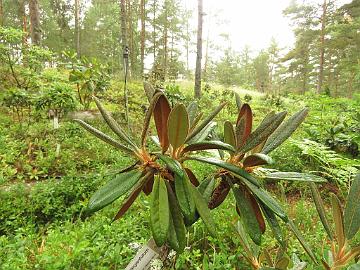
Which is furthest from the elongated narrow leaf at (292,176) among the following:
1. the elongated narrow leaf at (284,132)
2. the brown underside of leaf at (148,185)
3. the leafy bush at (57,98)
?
the leafy bush at (57,98)

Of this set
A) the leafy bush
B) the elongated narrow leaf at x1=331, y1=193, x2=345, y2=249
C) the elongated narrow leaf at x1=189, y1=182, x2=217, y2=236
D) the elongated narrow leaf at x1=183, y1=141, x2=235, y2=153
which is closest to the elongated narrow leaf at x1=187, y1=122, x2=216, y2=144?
the elongated narrow leaf at x1=183, y1=141, x2=235, y2=153

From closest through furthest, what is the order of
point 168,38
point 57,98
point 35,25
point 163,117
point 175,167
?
point 175,167
point 163,117
point 57,98
point 35,25
point 168,38

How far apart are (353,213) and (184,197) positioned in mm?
446

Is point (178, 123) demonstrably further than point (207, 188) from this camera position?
No

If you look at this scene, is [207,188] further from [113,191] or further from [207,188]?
[113,191]

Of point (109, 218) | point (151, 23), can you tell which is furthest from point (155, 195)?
point (151, 23)

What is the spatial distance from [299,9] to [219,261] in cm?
2010

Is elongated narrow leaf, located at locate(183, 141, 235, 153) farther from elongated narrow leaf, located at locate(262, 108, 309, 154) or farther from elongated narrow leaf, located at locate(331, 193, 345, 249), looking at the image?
elongated narrow leaf, located at locate(331, 193, 345, 249)

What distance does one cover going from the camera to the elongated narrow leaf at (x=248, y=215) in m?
0.73

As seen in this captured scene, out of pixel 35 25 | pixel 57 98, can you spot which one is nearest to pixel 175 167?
pixel 57 98

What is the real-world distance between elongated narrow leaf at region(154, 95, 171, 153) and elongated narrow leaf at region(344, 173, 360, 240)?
0.50m

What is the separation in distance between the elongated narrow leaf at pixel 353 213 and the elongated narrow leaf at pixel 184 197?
0.41 metres

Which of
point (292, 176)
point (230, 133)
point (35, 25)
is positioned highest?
point (35, 25)

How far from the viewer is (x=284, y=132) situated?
2.84 ft
